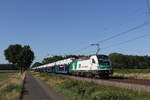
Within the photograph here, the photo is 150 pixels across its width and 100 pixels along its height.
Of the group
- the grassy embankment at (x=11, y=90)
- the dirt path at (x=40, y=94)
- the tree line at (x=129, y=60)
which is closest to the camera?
the dirt path at (x=40, y=94)

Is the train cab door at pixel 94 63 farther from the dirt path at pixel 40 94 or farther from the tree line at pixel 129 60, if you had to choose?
the tree line at pixel 129 60

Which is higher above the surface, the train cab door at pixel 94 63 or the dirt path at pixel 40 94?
the train cab door at pixel 94 63

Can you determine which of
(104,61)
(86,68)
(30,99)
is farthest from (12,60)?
(30,99)

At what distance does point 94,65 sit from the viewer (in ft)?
129

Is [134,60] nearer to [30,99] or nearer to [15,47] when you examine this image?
[15,47]

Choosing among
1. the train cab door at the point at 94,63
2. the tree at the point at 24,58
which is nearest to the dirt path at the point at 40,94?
the train cab door at the point at 94,63

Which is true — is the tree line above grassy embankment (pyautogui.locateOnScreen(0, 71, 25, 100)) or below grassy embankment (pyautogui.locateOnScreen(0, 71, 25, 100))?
above

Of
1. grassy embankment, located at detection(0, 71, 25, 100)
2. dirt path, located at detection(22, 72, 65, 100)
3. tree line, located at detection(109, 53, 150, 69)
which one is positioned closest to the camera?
dirt path, located at detection(22, 72, 65, 100)

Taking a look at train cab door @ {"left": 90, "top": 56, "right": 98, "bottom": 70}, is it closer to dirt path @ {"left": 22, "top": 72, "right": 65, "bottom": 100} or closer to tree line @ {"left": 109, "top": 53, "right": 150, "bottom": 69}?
dirt path @ {"left": 22, "top": 72, "right": 65, "bottom": 100}

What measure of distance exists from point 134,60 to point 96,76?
441 feet

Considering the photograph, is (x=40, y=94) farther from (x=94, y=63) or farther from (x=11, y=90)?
(x=94, y=63)

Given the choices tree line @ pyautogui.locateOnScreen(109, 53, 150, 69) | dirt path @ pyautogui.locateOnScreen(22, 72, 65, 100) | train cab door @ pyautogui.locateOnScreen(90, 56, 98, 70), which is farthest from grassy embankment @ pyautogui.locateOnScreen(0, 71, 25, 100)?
tree line @ pyautogui.locateOnScreen(109, 53, 150, 69)

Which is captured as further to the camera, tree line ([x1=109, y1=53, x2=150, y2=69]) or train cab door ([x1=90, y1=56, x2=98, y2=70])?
tree line ([x1=109, y1=53, x2=150, y2=69])

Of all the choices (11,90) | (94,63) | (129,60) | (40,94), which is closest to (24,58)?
(94,63)
